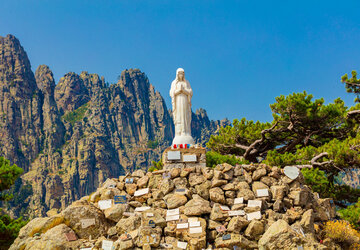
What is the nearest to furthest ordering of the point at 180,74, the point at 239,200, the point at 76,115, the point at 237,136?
the point at 239,200 → the point at 180,74 → the point at 237,136 → the point at 76,115

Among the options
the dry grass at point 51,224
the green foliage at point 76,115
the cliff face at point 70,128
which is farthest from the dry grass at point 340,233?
the green foliage at point 76,115

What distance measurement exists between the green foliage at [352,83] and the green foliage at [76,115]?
12768cm

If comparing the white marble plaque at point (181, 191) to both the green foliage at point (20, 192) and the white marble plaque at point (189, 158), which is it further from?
the green foliage at point (20, 192)

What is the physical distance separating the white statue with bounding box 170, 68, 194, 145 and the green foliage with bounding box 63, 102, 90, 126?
426 feet

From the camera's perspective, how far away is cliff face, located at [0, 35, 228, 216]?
114m

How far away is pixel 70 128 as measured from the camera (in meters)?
134

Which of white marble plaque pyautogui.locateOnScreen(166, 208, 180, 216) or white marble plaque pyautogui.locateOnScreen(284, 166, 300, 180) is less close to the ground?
white marble plaque pyautogui.locateOnScreen(284, 166, 300, 180)

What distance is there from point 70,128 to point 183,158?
129571 mm

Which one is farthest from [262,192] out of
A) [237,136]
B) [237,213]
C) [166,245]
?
[237,136]

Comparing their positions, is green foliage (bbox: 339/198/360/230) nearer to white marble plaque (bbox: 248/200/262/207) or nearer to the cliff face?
white marble plaque (bbox: 248/200/262/207)

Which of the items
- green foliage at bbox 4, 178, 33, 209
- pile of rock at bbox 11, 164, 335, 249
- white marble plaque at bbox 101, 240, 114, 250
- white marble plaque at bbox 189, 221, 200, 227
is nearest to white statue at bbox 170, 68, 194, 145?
pile of rock at bbox 11, 164, 335, 249

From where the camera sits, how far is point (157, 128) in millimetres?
159625

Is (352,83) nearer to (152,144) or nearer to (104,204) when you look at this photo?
(104,204)

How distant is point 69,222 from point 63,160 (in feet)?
392
